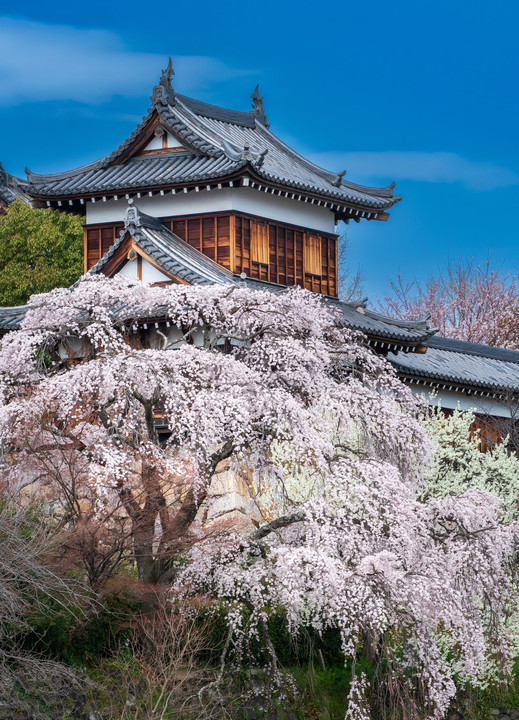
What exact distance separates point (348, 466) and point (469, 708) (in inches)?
250

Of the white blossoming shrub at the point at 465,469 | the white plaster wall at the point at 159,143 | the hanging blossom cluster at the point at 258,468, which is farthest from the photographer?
the white plaster wall at the point at 159,143

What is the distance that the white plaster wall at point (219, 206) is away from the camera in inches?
993

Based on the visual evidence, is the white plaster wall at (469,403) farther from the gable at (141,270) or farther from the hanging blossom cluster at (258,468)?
the hanging blossom cluster at (258,468)

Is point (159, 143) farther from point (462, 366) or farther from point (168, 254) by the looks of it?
point (462, 366)

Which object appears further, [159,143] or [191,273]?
[159,143]

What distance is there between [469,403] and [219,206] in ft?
29.7

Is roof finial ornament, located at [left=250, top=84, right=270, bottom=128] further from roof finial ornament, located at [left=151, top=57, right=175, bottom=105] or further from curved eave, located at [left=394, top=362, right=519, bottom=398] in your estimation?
curved eave, located at [left=394, top=362, right=519, bottom=398]

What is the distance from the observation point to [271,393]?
1453 centimetres

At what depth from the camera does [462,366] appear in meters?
29.5

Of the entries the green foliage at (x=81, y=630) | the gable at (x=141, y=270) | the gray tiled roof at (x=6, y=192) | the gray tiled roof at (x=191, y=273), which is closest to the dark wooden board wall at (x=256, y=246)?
the gray tiled roof at (x=191, y=273)

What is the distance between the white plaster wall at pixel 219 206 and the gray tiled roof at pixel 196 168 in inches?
22.7

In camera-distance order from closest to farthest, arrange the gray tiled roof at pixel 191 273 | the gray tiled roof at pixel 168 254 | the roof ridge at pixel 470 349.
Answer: the gray tiled roof at pixel 168 254
the gray tiled roof at pixel 191 273
the roof ridge at pixel 470 349

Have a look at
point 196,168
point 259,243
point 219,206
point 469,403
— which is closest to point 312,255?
point 259,243

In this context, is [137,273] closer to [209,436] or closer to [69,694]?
[209,436]
